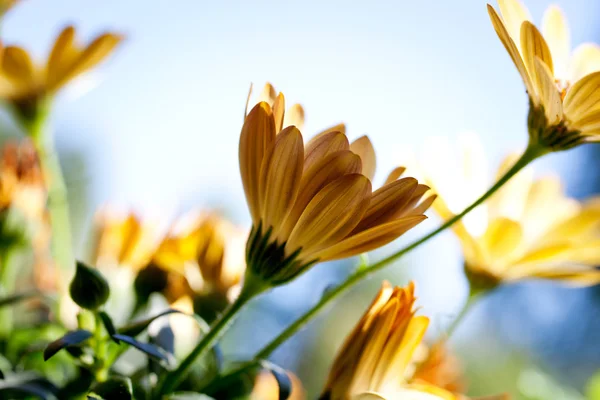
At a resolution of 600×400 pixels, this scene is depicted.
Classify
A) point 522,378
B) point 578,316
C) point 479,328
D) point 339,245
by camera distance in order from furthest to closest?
point 578,316 → point 479,328 → point 522,378 → point 339,245

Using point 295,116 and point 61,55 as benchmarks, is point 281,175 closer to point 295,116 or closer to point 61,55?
point 295,116

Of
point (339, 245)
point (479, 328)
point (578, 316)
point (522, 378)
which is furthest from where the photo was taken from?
point (578, 316)

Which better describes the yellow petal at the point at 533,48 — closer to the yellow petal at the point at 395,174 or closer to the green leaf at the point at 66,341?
the yellow petal at the point at 395,174

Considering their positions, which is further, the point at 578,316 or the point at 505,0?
the point at 578,316

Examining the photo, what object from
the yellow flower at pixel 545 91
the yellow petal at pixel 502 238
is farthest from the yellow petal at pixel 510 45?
the yellow petal at pixel 502 238

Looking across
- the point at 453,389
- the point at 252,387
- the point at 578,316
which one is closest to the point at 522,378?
the point at 453,389

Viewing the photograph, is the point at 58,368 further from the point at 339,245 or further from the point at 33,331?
the point at 339,245

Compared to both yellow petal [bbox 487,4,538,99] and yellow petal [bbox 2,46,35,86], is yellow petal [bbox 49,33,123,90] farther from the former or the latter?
yellow petal [bbox 487,4,538,99]

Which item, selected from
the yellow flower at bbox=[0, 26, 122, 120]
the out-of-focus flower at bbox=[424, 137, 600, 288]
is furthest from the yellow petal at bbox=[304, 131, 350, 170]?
the yellow flower at bbox=[0, 26, 122, 120]
